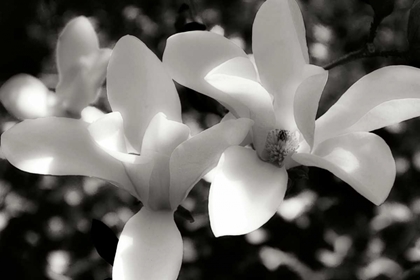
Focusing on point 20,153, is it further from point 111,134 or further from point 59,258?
point 59,258

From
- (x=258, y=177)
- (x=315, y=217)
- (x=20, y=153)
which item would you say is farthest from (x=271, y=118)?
(x=315, y=217)

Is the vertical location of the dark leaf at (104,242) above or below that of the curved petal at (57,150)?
below

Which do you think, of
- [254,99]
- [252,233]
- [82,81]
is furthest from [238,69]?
[252,233]

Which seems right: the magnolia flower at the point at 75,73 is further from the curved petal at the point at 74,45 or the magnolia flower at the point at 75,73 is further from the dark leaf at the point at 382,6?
the dark leaf at the point at 382,6

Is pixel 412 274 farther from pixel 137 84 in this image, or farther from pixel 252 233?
pixel 137 84

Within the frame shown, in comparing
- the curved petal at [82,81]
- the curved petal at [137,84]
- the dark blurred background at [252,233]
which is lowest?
the dark blurred background at [252,233]

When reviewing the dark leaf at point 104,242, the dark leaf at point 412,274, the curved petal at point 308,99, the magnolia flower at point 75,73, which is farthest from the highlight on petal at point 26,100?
the dark leaf at point 412,274
